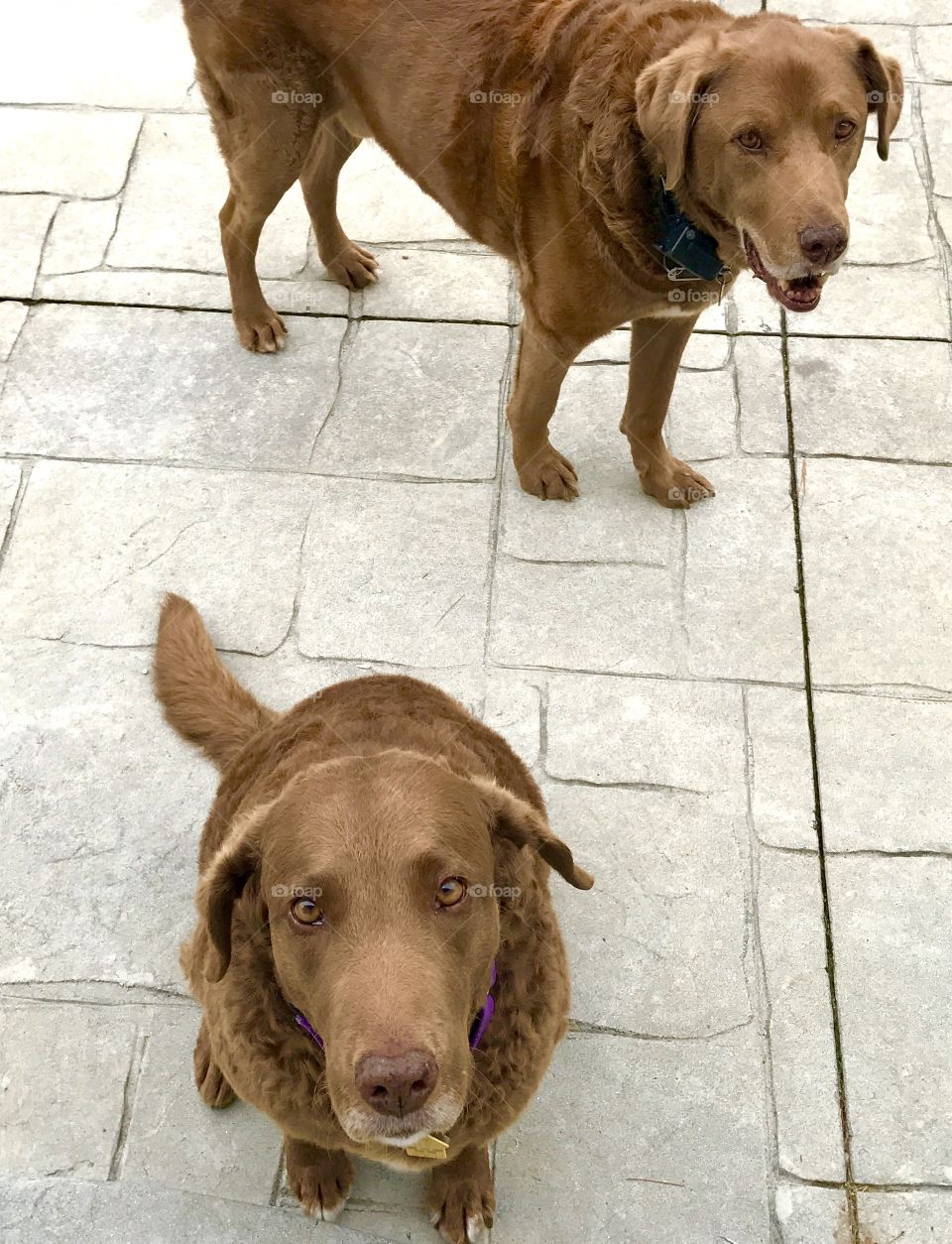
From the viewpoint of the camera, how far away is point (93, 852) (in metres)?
3.33

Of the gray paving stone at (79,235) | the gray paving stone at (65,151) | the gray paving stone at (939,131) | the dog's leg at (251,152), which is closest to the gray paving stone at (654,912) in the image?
the dog's leg at (251,152)

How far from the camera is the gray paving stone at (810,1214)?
2777 mm

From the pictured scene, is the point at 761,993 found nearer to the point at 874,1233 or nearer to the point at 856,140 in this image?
the point at 874,1233

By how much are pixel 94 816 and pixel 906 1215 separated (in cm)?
227

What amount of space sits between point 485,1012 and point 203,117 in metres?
4.16

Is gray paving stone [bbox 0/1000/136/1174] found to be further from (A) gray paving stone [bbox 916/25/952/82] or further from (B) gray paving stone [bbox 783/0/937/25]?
(B) gray paving stone [bbox 783/0/937/25]

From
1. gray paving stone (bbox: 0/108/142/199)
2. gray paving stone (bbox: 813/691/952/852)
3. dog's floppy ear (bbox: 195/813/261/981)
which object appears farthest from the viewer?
gray paving stone (bbox: 0/108/142/199)

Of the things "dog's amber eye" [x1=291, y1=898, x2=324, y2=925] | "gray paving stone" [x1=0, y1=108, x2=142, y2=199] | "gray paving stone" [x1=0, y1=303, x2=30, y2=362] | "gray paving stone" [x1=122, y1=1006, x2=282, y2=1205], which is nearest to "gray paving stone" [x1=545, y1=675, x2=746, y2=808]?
"gray paving stone" [x1=122, y1=1006, x2=282, y2=1205]

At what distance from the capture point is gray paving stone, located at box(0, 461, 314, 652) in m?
3.81

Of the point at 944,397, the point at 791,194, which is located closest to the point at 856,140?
the point at 791,194

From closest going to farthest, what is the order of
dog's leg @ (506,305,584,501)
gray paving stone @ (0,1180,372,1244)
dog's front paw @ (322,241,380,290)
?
gray paving stone @ (0,1180,372,1244) → dog's leg @ (506,305,584,501) → dog's front paw @ (322,241,380,290)

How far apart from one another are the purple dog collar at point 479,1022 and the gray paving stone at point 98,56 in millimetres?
4234

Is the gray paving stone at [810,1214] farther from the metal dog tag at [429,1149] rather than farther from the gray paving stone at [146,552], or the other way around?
the gray paving stone at [146,552]

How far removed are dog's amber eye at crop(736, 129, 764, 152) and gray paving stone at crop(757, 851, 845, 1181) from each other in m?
1.80
